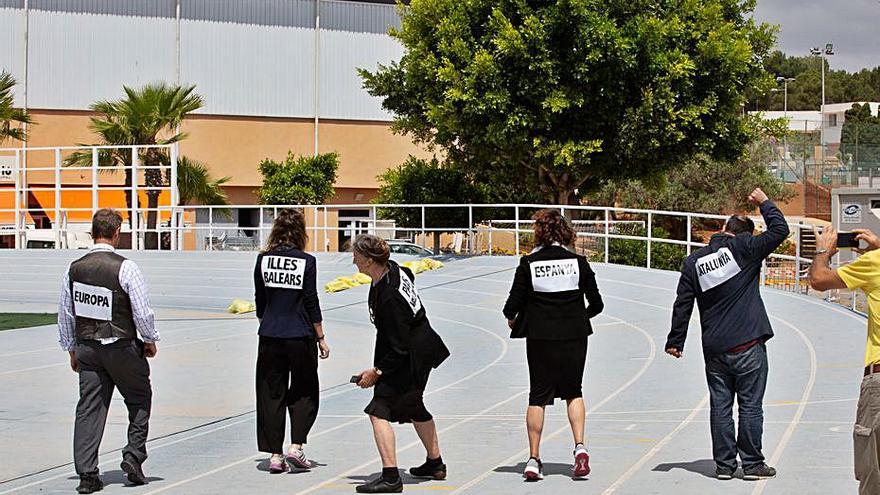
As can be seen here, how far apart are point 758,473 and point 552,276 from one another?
5.79 ft

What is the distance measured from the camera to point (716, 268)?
7883 millimetres

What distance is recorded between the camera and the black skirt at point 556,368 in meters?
7.93

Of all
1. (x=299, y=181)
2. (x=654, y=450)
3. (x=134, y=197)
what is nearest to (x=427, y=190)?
(x=134, y=197)

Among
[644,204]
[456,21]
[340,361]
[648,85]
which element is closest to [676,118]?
[648,85]

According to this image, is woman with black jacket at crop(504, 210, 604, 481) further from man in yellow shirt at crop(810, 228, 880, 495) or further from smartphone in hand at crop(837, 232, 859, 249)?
smartphone in hand at crop(837, 232, 859, 249)

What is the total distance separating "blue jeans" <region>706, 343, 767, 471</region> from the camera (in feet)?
25.4

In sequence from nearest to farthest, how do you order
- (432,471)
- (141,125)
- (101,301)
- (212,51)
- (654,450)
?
1. (101,301)
2. (432,471)
3. (654,450)
4. (141,125)
5. (212,51)

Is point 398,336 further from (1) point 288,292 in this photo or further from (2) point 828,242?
(2) point 828,242

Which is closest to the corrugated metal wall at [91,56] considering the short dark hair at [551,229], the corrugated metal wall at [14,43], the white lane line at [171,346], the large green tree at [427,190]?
the corrugated metal wall at [14,43]

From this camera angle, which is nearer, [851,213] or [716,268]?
[716,268]

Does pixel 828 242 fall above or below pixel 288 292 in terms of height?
above

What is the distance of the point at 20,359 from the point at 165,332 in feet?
10.4

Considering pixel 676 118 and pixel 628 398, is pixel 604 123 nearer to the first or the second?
pixel 676 118

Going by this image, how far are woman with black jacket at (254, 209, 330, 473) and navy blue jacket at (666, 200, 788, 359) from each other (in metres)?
2.39
